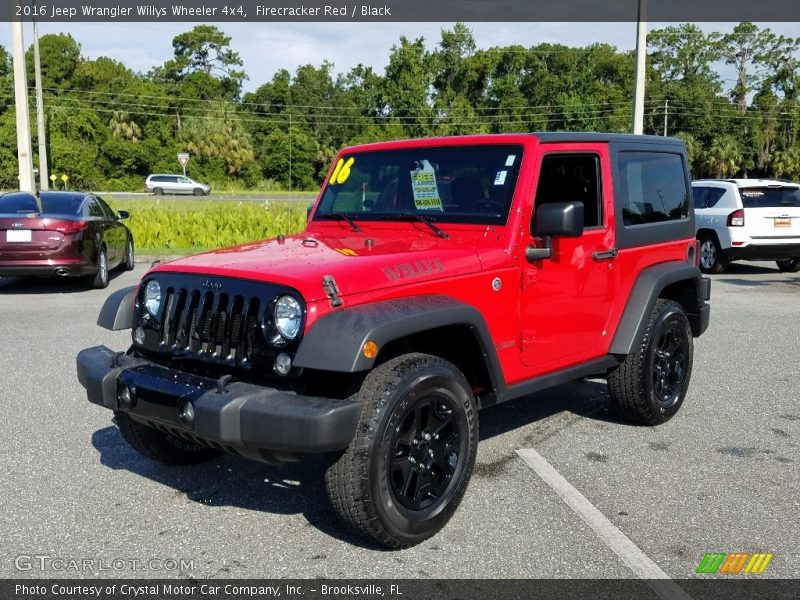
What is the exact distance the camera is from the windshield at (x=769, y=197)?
1355 centimetres

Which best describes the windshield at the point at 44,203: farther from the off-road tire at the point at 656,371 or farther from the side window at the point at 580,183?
the off-road tire at the point at 656,371

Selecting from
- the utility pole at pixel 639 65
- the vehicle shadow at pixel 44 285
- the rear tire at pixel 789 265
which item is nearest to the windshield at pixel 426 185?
the vehicle shadow at pixel 44 285

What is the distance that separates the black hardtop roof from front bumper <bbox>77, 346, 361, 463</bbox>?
2.12 metres

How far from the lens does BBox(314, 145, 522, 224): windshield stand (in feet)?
14.6

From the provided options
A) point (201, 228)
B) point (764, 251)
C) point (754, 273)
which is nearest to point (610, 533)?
point (764, 251)

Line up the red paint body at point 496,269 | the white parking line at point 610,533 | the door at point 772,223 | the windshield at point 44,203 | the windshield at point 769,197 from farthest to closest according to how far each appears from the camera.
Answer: the windshield at point 769,197
the door at point 772,223
the windshield at point 44,203
the red paint body at point 496,269
the white parking line at point 610,533

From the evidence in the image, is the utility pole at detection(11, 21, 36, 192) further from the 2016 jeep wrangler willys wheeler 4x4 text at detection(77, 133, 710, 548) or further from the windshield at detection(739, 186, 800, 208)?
the 2016 jeep wrangler willys wheeler 4x4 text at detection(77, 133, 710, 548)

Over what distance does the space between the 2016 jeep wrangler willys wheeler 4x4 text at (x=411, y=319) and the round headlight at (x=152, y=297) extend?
0.04 feet

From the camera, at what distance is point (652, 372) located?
5289 mm

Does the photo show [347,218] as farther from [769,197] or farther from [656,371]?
[769,197]

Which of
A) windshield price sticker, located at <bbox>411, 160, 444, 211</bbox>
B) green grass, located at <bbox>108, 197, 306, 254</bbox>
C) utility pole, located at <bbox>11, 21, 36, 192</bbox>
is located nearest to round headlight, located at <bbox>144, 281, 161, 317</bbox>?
windshield price sticker, located at <bbox>411, 160, 444, 211</bbox>

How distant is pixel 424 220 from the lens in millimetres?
4590

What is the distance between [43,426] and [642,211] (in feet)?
13.7

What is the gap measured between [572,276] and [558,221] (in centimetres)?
53
